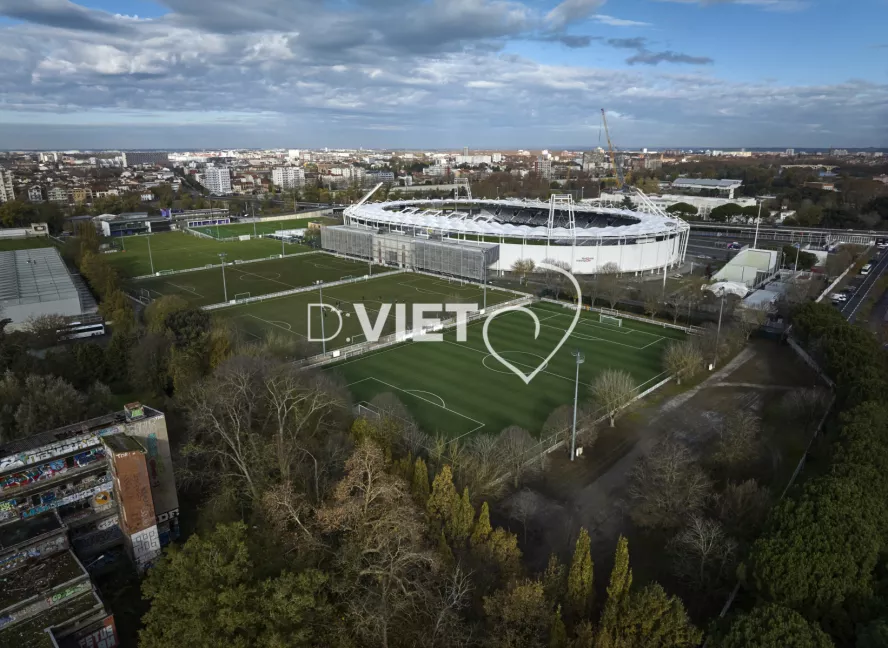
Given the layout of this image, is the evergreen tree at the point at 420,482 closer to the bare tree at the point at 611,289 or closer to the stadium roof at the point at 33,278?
the bare tree at the point at 611,289

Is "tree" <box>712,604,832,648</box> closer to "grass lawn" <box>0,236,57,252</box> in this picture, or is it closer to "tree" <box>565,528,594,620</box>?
"tree" <box>565,528,594,620</box>

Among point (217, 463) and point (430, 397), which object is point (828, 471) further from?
point (217, 463)

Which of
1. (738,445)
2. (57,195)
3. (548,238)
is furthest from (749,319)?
(57,195)

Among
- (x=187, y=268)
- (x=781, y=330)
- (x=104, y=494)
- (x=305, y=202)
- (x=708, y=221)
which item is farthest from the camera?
(x=305, y=202)

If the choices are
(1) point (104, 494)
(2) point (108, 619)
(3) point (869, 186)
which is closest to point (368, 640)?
(2) point (108, 619)

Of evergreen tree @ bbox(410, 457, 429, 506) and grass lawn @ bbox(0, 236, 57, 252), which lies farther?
grass lawn @ bbox(0, 236, 57, 252)

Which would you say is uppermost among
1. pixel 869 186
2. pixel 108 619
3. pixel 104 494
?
pixel 869 186

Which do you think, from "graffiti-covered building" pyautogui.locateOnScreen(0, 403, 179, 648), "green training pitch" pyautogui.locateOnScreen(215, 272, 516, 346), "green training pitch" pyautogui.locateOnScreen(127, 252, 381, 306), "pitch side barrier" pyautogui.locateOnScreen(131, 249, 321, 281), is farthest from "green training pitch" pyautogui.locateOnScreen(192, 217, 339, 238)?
"graffiti-covered building" pyautogui.locateOnScreen(0, 403, 179, 648)

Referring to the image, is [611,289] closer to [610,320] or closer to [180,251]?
[610,320]
